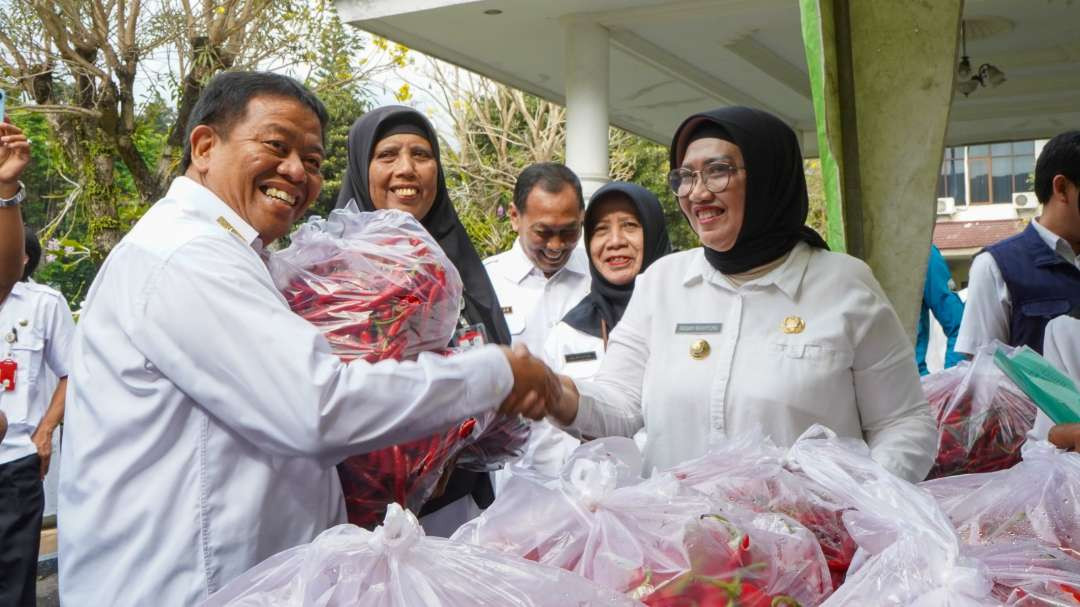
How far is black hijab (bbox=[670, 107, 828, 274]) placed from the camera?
8.09 ft

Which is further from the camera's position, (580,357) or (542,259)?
(542,259)

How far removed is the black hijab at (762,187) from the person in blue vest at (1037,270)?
1090 millimetres

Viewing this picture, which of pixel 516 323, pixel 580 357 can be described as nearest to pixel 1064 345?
pixel 580 357

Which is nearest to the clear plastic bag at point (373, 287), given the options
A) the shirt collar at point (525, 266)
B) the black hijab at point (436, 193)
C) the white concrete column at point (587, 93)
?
the black hijab at point (436, 193)

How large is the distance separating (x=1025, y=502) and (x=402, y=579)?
111cm

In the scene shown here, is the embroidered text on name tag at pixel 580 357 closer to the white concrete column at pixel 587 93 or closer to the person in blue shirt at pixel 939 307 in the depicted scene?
the person in blue shirt at pixel 939 307

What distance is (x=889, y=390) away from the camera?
2.34 m

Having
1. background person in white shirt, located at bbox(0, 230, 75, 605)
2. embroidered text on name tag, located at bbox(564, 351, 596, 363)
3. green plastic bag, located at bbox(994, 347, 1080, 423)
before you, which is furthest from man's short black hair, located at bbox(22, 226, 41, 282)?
green plastic bag, located at bbox(994, 347, 1080, 423)

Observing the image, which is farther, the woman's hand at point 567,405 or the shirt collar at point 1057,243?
the shirt collar at point 1057,243

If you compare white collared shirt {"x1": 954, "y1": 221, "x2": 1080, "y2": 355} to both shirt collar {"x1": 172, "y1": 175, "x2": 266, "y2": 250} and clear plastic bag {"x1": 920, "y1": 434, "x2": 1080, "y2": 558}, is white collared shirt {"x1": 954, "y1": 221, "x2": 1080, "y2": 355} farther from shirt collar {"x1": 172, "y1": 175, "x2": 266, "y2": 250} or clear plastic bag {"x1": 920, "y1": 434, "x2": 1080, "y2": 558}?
shirt collar {"x1": 172, "y1": 175, "x2": 266, "y2": 250}

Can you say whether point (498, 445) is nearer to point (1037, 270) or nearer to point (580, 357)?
point (580, 357)

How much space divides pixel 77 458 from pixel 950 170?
3719 cm

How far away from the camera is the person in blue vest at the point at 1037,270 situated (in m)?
3.23

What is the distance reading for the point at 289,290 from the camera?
6.40 ft
